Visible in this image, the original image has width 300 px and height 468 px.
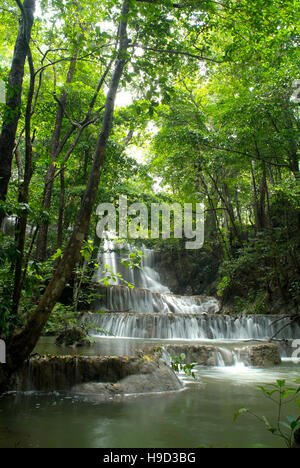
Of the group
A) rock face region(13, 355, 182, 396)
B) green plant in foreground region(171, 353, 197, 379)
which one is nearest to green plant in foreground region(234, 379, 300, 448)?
green plant in foreground region(171, 353, 197, 379)

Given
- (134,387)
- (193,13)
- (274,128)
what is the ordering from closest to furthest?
1. (134,387)
2. (193,13)
3. (274,128)

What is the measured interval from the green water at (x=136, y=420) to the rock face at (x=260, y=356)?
2439 millimetres

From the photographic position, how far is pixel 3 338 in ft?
11.2

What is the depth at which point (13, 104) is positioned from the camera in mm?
3578

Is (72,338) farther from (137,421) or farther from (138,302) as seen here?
(138,302)

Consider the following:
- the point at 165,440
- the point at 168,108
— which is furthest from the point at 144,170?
the point at 165,440

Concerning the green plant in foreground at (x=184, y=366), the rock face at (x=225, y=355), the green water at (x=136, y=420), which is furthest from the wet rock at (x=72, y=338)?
the green water at (x=136, y=420)

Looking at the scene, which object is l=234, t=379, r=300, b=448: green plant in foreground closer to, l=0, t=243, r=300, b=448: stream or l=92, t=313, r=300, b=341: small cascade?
l=0, t=243, r=300, b=448: stream

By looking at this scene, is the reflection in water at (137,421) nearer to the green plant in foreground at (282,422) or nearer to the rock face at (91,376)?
the green plant in foreground at (282,422)

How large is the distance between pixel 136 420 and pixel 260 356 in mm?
4502

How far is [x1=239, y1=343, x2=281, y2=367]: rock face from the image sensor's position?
21.2 ft

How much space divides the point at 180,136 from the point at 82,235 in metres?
8.87
